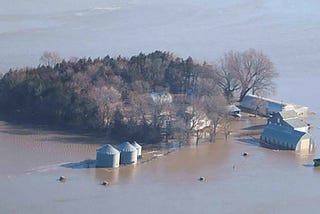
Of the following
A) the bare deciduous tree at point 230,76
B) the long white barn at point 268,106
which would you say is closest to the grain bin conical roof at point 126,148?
the long white barn at point 268,106

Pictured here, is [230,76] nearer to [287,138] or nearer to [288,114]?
[288,114]

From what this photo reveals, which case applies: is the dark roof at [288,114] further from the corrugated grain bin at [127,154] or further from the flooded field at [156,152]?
the corrugated grain bin at [127,154]

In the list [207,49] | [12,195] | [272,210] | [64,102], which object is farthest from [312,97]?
[12,195]

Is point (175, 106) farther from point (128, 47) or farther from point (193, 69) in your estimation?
point (128, 47)

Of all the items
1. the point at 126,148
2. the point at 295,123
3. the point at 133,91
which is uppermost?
the point at 133,91

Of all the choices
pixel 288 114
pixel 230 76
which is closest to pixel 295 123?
pixel 288 114

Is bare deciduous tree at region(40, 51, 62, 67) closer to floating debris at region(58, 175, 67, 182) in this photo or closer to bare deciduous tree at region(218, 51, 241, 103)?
bare deciduous tree at region(218, 51, 241, 103)
